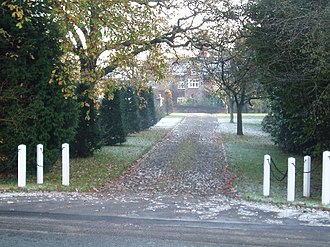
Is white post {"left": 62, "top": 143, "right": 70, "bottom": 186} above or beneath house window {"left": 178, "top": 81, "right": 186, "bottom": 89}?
beneath

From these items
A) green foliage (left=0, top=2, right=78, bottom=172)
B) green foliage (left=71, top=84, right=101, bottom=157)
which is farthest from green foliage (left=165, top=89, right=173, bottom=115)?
green foliage (left=0, top=2, right=78, bottom=172)

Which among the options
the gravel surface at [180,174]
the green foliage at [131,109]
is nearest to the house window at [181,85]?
the green foliage at [131,109]

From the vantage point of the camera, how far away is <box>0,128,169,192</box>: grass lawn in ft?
39.7

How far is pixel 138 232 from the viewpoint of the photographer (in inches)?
286

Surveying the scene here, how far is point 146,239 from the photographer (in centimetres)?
685

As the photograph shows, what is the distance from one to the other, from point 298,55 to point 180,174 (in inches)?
226

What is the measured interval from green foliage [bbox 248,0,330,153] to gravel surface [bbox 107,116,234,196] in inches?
124

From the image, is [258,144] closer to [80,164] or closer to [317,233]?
[80,164]

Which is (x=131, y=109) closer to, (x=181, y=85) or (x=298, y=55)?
(x=298, y=55)

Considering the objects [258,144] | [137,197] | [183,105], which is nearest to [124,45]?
[137,197]

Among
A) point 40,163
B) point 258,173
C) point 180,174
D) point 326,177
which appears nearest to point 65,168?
point 40,163

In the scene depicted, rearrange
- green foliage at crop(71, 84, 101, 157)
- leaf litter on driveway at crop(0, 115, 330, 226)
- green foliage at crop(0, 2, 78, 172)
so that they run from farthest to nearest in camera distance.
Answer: green foliage at crop(71, 84, 101, 157) → green foliage at crop(0, 2, 78, 172) → leaf litter on driveway at crop(0, 115, 330, 226)

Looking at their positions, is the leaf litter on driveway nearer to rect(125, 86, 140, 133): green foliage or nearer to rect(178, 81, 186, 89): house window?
rect(125, 86, 140, 133): green foliage

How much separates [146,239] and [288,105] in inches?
366
